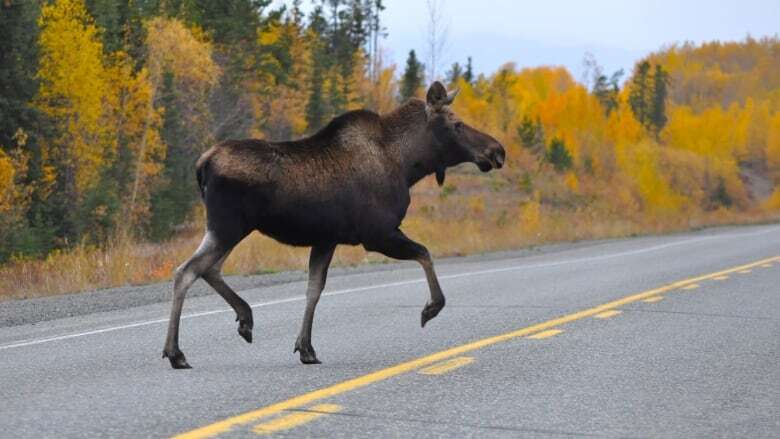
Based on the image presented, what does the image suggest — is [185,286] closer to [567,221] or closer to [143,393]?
[143,393]

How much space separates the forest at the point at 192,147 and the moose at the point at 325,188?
834cm

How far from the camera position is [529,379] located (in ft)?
21.6

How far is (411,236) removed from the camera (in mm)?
26203

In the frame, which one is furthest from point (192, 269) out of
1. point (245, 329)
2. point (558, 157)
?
point (558, 157)

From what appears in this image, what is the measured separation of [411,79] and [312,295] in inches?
2816

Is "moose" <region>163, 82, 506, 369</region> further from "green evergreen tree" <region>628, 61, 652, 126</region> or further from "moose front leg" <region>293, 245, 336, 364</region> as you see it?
"green evergreen tree" <region>628, 61, 652, 126</region>

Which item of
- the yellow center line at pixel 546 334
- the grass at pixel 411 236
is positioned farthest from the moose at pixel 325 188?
the grass at pixel 411 236

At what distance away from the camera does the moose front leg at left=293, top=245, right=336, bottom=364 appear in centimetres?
717

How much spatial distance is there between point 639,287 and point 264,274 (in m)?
6.26

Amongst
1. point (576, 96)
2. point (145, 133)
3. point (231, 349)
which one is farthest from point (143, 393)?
point (576, 96)

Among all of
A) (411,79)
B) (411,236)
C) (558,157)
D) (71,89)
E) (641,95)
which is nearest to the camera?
(411,236)

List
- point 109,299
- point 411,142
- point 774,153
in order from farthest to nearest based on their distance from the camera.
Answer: point 774,153 < point 109,299 < point 411,142

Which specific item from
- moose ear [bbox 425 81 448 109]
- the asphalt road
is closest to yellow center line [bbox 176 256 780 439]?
the asphalt road

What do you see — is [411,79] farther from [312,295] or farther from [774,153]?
[312,295]
